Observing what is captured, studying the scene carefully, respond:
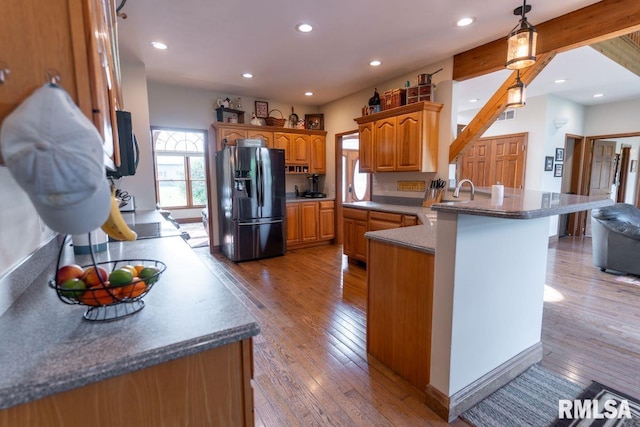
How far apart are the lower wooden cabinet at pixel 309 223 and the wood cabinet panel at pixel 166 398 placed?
4327 mm

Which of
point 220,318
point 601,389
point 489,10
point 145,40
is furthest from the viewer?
point 145,40

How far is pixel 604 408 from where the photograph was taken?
168cm

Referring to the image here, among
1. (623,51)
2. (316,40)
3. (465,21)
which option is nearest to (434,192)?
(465,21)

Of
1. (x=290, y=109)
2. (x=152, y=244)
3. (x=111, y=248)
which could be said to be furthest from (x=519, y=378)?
(x=290, y=109)

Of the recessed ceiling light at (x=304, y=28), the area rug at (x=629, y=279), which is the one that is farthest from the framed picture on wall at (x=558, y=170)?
the recessed ceiling light at (x=304, y=28)

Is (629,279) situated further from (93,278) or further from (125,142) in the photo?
(125,142)

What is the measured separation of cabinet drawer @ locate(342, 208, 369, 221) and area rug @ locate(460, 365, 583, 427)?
254cm

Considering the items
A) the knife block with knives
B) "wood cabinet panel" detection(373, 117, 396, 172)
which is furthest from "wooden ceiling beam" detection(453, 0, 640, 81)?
the knife block with knives

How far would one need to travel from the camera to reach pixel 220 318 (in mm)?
877

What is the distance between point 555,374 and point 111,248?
2930 millimetres

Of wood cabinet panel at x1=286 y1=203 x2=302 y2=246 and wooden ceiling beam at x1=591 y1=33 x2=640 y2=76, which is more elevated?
wooden ceiling beam at x1=591 y1=33 x2=640 y2=76

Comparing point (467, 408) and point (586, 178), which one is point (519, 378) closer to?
point (467, 408)

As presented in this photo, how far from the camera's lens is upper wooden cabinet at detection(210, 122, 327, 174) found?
4.71 meters

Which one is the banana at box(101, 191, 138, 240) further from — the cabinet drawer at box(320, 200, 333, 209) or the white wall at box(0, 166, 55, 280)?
the cabinet drawer at box(320, 200, 333, 209)
